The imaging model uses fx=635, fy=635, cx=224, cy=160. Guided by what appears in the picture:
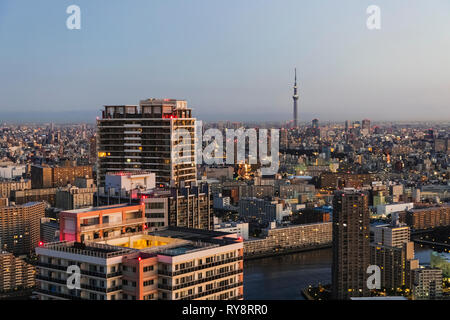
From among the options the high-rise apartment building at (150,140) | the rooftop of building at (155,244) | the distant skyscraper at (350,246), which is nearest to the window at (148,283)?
the rooftop of building at (155,244)

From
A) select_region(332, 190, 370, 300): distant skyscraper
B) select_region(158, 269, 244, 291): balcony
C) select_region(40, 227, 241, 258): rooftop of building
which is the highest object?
select_region(40, 227, 241, 258): rooftop of building

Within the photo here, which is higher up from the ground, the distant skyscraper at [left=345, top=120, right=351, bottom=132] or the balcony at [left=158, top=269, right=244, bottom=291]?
the distant skyscraper at [left=345, top=120, right=351, bottom=132]

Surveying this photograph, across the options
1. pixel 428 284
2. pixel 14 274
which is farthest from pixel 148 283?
pixel 14 274

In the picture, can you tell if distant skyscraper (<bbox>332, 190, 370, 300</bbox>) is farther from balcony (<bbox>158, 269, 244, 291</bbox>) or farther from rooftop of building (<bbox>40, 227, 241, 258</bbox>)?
balcony (<bbox>158, 269, 244, 291</bbox>)

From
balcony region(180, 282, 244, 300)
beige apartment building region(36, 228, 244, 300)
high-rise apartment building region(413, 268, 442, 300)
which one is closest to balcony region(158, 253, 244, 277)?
beige apartment building region(36, 228, 244, 300)

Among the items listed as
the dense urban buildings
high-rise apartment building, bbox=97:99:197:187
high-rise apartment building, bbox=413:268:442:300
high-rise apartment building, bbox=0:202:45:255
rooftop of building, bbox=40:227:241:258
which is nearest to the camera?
rooftop of building, bbox=40:227:241:258

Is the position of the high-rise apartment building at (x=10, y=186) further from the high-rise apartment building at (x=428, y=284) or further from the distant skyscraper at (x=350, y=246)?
the high-rise apartment building at (x=428, y=284)
